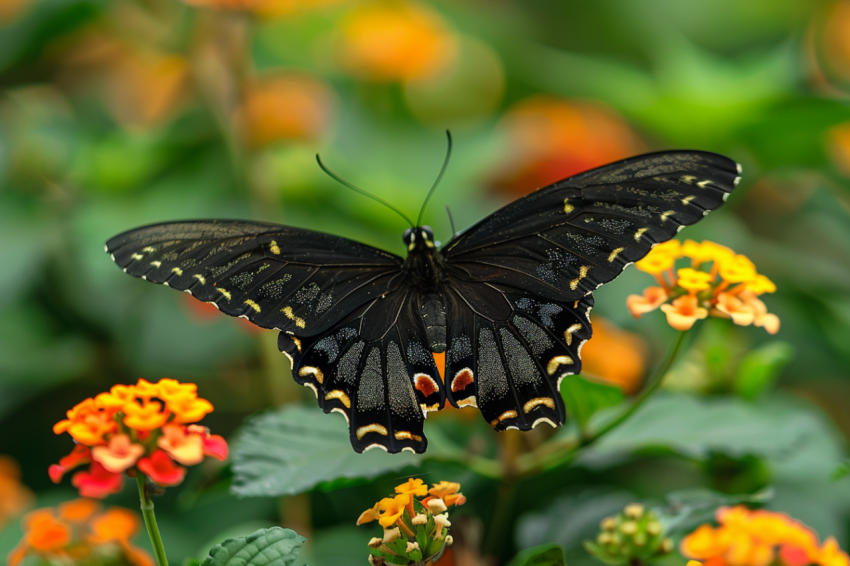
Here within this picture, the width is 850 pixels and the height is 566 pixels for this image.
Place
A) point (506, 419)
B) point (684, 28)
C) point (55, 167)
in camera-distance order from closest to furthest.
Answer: point (506, 419)
point (55, 167)
point (684, 28)

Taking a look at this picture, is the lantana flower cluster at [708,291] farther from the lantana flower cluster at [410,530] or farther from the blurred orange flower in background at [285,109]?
the blurred orange flower in background at [285,109]

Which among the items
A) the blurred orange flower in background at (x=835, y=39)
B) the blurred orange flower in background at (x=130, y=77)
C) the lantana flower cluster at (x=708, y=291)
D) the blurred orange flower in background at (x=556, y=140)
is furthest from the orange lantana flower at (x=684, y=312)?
the blurred orange flower in background at (x=835, y=39)

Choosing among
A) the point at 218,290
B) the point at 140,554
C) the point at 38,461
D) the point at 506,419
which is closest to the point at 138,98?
the point at 38,461

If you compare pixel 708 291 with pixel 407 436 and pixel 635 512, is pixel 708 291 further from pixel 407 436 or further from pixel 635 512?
pixel 407 436

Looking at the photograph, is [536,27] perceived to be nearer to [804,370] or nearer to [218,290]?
[804,370]

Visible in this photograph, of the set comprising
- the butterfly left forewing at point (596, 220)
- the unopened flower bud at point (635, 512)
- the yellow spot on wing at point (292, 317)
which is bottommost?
the unopened flower bud at point (635, 512)

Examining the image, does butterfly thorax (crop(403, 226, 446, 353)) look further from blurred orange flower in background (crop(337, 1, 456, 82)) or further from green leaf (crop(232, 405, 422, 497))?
blurred orange flower in background (crop(337, 1, 456, 82))

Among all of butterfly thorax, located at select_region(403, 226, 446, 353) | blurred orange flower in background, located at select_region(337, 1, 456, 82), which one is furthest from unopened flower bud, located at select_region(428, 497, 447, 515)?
blurred orange flower in background, located at select_region(337, 1, 456, 82)
